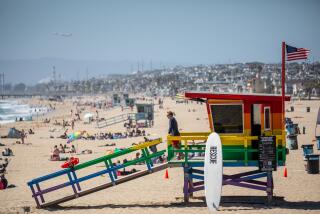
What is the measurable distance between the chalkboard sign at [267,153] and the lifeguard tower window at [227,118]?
3.13 feet

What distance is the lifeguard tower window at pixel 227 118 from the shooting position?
14.1 metres

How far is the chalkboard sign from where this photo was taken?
13.2 meters

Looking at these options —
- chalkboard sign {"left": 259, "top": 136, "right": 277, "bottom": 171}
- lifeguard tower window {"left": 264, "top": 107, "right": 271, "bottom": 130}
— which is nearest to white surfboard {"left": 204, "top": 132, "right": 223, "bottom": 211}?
chalkboard sign {"left": 259, "top": 136, "right": 277, "bottom": 171}

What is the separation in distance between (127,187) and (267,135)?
6.09 meters

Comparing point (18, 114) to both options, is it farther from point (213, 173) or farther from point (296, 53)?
point (213, 173)

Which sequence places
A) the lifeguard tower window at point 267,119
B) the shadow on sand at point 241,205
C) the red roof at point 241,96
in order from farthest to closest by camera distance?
the lifeguard tower window at point 267,119, the red roof at point 241,96, the shadow on sand at point 241,205

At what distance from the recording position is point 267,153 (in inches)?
526

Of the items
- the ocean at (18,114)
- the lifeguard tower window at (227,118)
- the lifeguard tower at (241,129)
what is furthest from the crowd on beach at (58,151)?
the ocean at (18,114)

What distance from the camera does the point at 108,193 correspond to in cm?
1736

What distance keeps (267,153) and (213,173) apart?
1.82 metres

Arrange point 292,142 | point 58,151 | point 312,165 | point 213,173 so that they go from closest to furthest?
point 213,173 < point 312,165 < point 292,142 < point 58,151

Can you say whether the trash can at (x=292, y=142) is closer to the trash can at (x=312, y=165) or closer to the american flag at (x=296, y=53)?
the trash can at (x=312, y=165)

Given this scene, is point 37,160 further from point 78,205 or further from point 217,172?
point 217,172

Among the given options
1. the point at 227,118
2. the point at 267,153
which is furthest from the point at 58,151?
the point at 267,153
